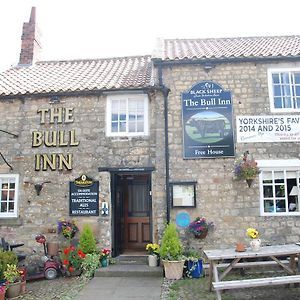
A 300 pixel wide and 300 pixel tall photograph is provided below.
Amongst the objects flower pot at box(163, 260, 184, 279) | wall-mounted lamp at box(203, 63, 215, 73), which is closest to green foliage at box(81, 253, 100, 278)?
flower pot at box(163, 260, 184, 279)

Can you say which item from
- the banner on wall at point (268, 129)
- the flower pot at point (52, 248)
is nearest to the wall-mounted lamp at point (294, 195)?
the banner on wall at point (268, 129)

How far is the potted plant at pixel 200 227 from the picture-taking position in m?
9.20

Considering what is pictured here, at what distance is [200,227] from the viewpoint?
9.19 m

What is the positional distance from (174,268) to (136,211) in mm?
3102

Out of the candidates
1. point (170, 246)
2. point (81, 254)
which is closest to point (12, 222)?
point (81, 254)

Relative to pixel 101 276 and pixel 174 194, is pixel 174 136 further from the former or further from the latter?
pixel 101 276

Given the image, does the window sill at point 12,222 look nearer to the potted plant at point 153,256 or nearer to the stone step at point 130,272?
the stone step at point 130,272

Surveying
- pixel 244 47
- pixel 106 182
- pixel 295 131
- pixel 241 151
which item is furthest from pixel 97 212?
pixel 244 47

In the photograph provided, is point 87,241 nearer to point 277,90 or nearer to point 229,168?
point 229,168

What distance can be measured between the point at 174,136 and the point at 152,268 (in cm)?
363

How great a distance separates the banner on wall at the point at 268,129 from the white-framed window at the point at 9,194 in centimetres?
661

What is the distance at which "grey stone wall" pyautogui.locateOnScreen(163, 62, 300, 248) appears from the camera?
369 inches

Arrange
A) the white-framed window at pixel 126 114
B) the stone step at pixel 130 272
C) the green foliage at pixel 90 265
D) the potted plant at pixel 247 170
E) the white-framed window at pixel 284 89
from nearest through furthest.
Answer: the stone step at pixel 130 272, the green foliage at pixel 90 265, the potted plant at pixel 247 170, the white-framed window at pixel 284 89, the white-framed window at pixel 126 114

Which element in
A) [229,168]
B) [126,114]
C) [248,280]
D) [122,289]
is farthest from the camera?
[126,114]
